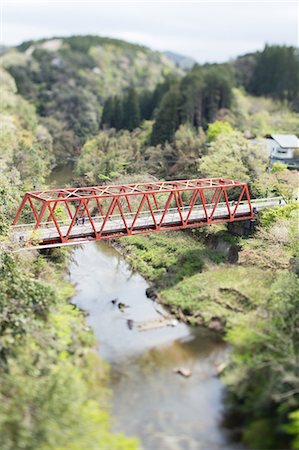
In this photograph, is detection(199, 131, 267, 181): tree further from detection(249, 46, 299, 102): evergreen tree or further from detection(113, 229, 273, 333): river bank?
detection(249, 46, 299, 102): evergreen tree

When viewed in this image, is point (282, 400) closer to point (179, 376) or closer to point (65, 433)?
point (179, 376)

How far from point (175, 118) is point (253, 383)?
40.6 metres

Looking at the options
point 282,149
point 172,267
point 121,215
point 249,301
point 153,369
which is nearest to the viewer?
point 153,369

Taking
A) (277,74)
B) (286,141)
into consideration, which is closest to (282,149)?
(286,141)

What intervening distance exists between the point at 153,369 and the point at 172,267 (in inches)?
362

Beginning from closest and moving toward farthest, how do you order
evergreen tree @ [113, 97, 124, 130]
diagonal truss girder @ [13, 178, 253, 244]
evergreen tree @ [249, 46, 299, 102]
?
diagonal truss girder @ [13, 178, 253, 244] < evergreen tree @ [113, 97, 124, 130] < evergreen tree @ [249, 46, 299, 102]

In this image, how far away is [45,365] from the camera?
1766 cm

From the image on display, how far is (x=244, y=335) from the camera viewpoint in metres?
20.5

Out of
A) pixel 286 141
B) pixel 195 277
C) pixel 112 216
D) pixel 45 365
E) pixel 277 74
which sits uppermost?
pixel 277 74

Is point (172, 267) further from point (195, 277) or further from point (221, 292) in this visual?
point (221, 292)

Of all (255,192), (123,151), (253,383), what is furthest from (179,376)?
(123,151)

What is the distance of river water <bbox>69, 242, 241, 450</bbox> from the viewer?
16.9 meters

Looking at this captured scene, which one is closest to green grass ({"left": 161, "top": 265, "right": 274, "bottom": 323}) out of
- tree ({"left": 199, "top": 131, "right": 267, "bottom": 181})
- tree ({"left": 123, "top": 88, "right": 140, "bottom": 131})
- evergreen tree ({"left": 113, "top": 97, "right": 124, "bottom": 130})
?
tree ({"left": 199, "top": 131, "right": 267, "bottom": 181})

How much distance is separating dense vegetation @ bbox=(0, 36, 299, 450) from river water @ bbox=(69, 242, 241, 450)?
75cm
